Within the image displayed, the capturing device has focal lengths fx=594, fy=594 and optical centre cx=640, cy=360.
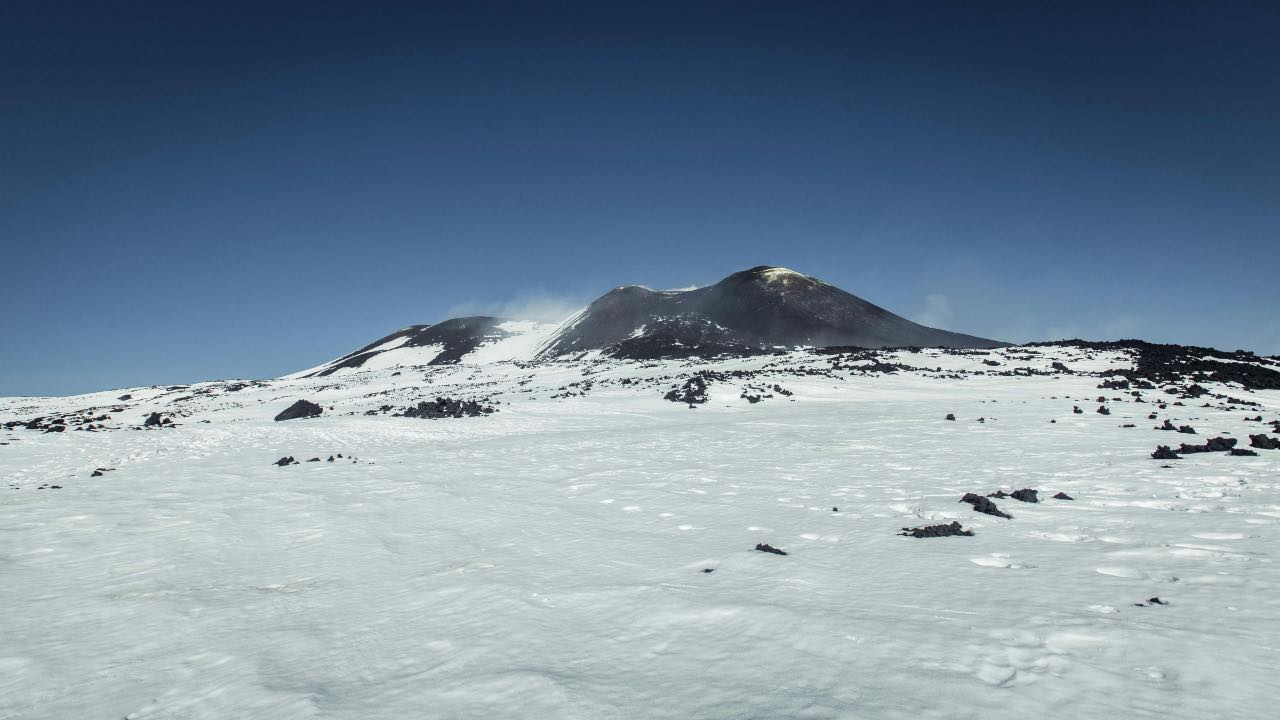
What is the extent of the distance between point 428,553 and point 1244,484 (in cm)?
1128

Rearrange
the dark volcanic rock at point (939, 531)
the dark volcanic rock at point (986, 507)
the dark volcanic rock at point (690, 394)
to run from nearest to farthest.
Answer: the dark volcanic rock at point (939, 531) < the dark volcanic rock at point (986, 507) < the dark volcanic rock at point (690, 394)

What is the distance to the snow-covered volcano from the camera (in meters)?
93.2

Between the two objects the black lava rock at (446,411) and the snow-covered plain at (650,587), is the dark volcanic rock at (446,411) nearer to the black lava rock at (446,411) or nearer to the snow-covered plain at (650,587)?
the black lava rock at (446,411)

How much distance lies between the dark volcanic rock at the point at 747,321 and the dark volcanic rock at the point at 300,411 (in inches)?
1871

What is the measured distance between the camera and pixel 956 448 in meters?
13.5

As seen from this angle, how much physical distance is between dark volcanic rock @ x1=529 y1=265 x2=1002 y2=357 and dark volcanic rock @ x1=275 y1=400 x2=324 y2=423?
4754 cm

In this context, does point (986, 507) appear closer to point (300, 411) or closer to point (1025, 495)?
point (1025, 495)

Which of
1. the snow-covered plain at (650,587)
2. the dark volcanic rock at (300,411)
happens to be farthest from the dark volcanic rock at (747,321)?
the snow-covered plain at (650,587)

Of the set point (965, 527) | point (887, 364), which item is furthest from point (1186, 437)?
point (887, 364)

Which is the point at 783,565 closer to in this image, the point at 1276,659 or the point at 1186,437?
the point at 1276,659

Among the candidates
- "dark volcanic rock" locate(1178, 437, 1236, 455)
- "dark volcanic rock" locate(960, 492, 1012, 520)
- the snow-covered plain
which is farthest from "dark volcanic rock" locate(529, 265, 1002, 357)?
"dark volcanic rock" locate(960, 492, 1012, 520)

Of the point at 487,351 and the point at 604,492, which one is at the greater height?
the point at 487,351

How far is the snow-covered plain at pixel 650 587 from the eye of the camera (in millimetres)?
3412

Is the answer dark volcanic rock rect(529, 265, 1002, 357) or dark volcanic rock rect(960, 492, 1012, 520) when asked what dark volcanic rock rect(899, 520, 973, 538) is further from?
dark volcanic rock rect(529, 265, 1002, 357)
